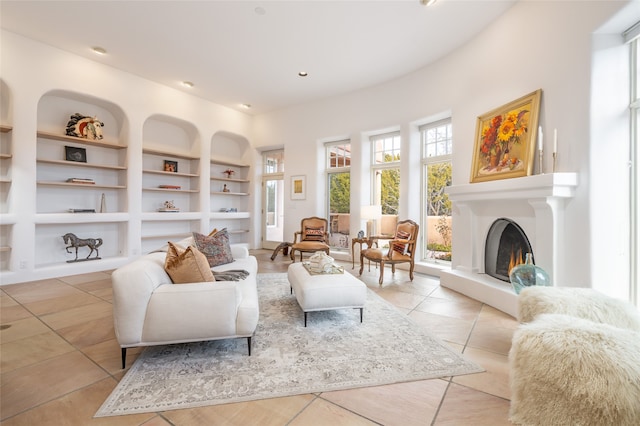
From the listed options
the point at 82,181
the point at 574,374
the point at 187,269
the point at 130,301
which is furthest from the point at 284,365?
the point at 82,181

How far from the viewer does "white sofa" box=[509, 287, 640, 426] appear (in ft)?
3.49

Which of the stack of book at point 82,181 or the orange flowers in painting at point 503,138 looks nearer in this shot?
the orange flowers in painting at point 503,138

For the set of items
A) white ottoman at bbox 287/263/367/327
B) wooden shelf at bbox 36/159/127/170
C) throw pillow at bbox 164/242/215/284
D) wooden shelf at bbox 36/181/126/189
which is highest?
wooden shelf at bbox 36/159/127/170

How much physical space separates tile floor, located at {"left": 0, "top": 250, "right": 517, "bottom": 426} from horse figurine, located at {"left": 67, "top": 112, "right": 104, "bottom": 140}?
2.92m

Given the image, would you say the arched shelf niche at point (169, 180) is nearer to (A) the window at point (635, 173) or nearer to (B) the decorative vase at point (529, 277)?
(B) the decorative vase at point (529, 277)

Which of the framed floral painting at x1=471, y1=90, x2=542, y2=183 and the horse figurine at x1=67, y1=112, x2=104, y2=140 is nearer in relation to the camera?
the framed floral painting at x1=471, y1=90, x2=542, y2=183

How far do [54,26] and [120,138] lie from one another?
187 centimetres

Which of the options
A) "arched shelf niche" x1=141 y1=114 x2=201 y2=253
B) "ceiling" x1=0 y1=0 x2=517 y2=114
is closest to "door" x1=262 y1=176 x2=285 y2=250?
"arched shelf niche" x1=141 y1=114 x2=201 y2=253

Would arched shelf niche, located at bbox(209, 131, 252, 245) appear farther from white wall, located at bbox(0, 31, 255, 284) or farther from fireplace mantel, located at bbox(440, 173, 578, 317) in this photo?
fireplace mantel, located at bbox(440, 173, 578, 317)

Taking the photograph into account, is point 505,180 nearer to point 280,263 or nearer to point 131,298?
point 131,298

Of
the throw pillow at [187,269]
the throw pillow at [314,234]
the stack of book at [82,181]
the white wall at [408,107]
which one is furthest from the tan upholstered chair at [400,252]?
the stack of book at [82,181]

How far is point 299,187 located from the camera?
666cm

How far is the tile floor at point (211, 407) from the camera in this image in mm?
1463

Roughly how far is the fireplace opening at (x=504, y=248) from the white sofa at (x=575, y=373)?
1.79 m
